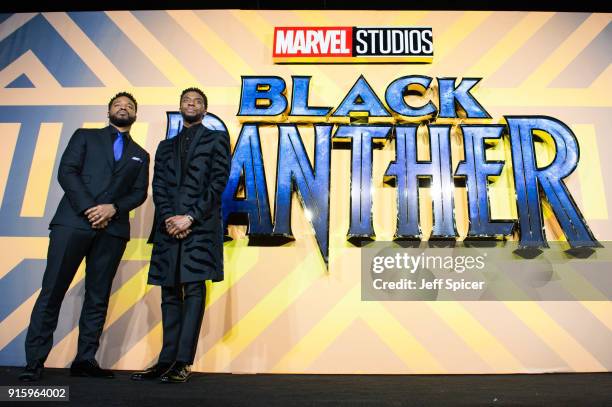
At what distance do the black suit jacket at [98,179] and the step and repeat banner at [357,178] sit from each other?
618 mm

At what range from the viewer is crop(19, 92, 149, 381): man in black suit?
2.52m

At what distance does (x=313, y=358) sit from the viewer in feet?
10.2

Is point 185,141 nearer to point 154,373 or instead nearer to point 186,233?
point 186,233

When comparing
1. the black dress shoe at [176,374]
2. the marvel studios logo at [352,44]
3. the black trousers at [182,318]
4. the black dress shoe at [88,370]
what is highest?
the marvel studios logo at [352,44]

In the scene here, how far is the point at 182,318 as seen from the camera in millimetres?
2508

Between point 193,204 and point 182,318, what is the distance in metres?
0.64

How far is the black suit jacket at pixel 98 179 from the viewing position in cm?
258

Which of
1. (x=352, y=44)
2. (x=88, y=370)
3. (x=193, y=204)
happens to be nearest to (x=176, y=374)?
(x=88, y=370)

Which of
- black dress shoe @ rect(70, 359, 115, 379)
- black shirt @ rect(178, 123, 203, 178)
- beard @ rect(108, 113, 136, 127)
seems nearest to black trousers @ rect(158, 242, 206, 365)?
black dress shoe @ rect(70, 359, 115, 379)

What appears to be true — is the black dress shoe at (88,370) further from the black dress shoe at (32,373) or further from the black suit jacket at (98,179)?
the black suit jacket at (98,179)

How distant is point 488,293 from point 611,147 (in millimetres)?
1547

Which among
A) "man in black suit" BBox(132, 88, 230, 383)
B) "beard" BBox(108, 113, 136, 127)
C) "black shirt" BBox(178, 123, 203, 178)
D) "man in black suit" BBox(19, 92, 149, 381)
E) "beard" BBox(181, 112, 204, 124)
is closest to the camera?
"man in black suit" BBox(132, 88, 230, 383)

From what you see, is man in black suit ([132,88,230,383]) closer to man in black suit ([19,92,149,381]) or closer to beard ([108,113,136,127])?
man in black suit ([19,92,149,381])

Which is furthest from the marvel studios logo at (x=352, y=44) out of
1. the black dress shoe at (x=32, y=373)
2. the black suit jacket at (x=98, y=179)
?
the black dress shoe at (x=32, y=373)
